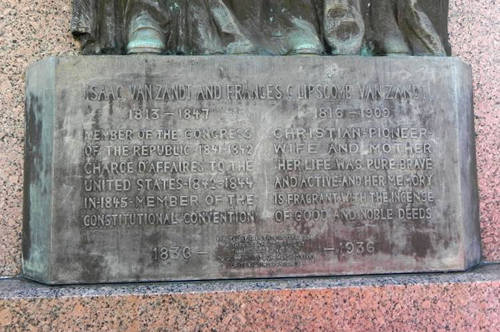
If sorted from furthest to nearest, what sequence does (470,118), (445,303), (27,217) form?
(470,118) < (27,217) < (445,303)

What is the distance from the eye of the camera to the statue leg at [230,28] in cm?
287

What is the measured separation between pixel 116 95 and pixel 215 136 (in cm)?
58

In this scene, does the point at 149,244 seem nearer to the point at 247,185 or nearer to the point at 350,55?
the point at 247,185

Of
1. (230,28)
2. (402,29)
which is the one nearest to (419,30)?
(402,29)

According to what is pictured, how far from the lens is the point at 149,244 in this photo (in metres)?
2.56

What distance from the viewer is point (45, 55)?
2.95 m

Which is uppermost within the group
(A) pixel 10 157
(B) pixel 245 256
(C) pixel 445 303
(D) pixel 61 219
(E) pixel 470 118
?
(E) pixel 470 118

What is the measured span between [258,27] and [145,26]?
0.67 m

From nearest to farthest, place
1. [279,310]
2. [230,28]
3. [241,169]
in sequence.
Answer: [279,310] < [241,169] < [230,28]

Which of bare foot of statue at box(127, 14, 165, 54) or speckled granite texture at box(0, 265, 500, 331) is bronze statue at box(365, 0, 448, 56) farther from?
speckled granite texture at box(0, 265, 500, 331)

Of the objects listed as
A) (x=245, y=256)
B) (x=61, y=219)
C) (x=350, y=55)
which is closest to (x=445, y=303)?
(x=245, y=256)

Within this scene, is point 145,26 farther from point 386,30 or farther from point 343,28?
point 386,30

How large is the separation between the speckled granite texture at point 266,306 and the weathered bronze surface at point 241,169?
0.11 m

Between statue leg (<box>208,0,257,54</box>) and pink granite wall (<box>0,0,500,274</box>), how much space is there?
2.89 ft
